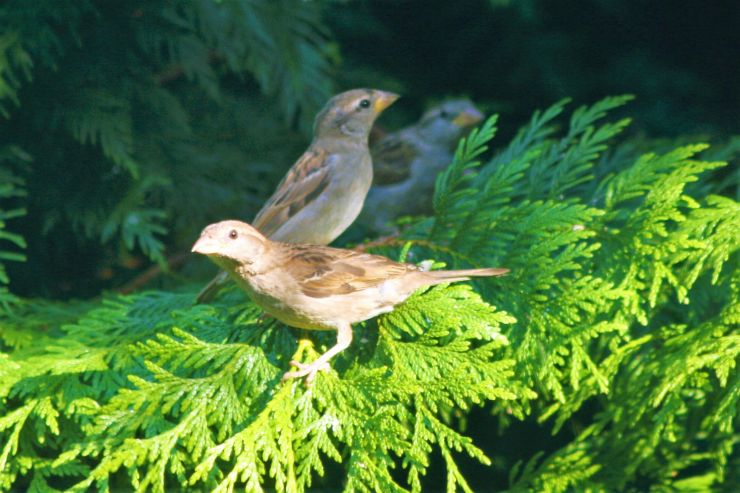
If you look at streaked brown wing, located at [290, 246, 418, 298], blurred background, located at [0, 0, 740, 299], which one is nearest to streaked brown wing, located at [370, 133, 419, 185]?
blurred background, located at [0, 0, 740, 299]

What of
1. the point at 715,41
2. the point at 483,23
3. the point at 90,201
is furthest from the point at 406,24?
the point at 90,201

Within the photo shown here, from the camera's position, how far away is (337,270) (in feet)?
8.31

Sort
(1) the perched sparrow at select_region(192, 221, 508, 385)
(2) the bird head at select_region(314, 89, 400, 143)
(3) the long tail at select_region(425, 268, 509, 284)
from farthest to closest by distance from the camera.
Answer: (2) the bird head at select_region(314, 89, 400, 143) < (3) the long tail at select_region(425, 268, 509, 284) < (1) the perched sparrow at select_region(192, 221, 508, 385)

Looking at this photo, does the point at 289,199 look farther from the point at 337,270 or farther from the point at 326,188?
the point at 337,270

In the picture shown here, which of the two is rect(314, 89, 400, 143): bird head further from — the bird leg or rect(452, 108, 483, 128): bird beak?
the bird leg

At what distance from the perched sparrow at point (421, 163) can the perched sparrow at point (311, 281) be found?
65.5 inches

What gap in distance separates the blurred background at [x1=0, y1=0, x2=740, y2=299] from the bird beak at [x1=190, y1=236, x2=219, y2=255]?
101cm

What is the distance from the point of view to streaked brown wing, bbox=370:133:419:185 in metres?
4.31

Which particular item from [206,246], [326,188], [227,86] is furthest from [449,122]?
[206,246]

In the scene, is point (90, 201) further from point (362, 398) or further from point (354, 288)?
point (362, 398)

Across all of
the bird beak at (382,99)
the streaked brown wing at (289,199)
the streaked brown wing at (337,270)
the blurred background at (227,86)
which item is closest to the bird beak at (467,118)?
the bird beak at (382,99)

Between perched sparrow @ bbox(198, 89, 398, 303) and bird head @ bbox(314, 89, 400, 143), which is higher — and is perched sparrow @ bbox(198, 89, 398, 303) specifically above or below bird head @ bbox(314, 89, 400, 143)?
below

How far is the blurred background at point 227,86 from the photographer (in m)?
3.39

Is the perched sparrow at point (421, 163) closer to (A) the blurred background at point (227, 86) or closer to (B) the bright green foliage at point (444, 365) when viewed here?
(A) the blurred background at point (227, 86)
